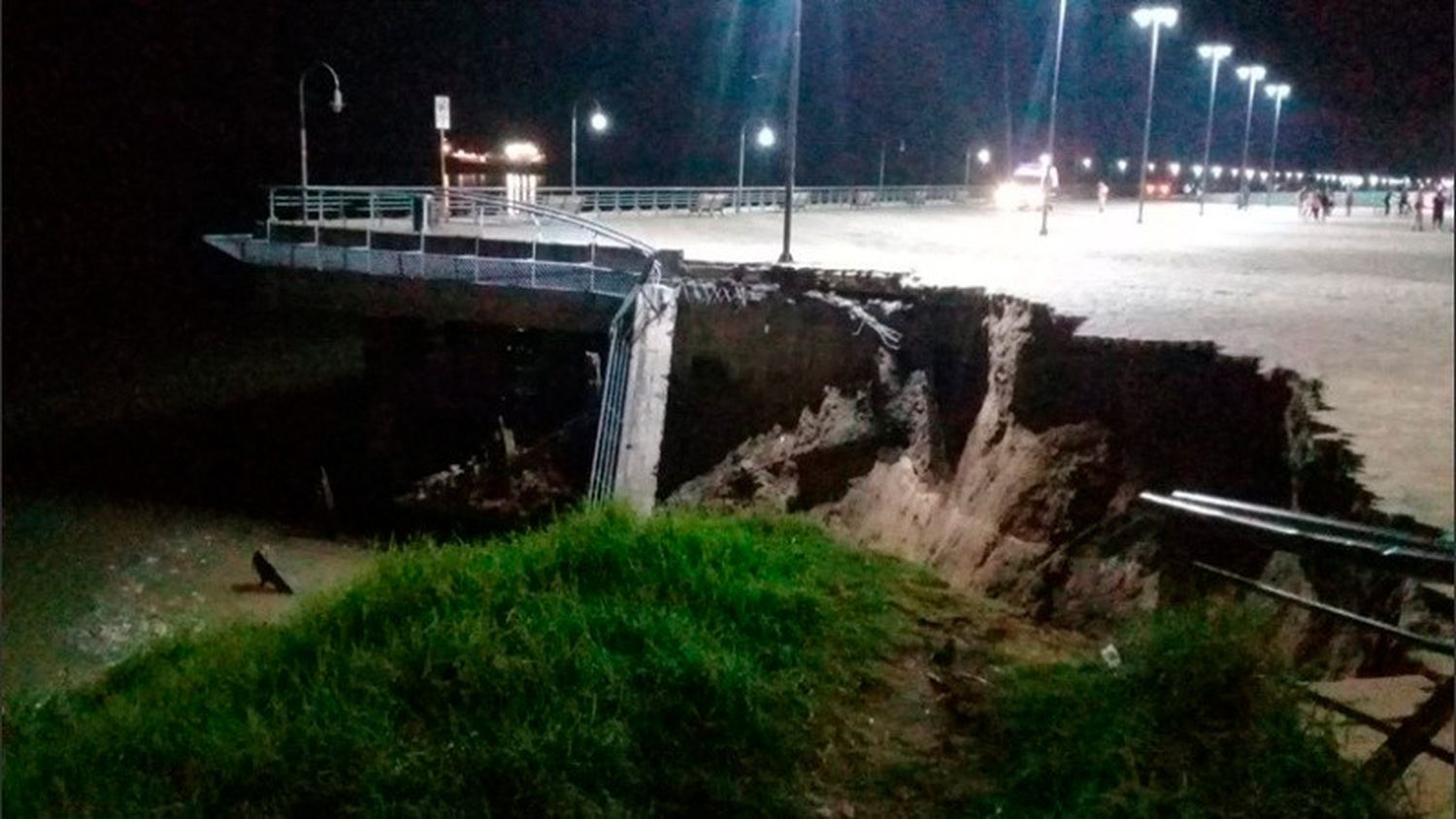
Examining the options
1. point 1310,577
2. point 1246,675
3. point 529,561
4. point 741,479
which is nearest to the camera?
point 1246,675

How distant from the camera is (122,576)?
55.0ft

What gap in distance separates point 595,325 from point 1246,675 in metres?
15.2

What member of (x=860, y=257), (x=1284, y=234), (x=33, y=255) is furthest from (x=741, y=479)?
(x=33, y=255)

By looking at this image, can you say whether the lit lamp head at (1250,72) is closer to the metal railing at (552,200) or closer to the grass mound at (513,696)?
the metal railing at (552,200)

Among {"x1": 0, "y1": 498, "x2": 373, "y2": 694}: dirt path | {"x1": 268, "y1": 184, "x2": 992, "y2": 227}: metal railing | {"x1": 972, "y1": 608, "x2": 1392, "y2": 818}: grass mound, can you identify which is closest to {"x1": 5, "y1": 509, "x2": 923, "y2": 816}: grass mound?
{"x1": 972, "y1": 608, "x2": 1392, "y2": 818}: grass mound

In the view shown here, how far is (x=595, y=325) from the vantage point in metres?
19.9

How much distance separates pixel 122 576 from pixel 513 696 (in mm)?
11586

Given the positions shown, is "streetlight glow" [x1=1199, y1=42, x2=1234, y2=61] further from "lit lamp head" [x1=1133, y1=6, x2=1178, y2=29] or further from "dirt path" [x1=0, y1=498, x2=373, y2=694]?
"dirt path" [x1=0, y1=498, x2=373, y2=694]

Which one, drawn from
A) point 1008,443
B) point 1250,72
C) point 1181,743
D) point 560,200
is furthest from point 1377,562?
point 1250,72

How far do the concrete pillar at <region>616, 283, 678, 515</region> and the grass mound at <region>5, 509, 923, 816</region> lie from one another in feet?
17.2

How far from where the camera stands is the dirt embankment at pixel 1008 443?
8.66 metres

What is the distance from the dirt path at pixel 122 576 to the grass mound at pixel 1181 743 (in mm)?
8309

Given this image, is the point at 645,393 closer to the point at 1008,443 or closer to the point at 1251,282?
the point at 1008,443

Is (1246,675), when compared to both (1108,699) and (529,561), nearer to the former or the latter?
(1108,699)
